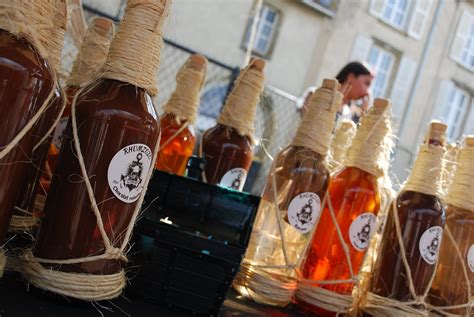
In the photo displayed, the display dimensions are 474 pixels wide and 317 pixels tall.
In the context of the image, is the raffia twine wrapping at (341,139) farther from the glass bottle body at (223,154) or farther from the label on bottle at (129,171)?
the label on bottle at (129,171)

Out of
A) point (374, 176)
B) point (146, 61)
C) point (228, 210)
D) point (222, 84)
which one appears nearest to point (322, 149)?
point (374, 176)

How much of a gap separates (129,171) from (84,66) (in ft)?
1.02

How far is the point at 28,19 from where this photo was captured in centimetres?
53

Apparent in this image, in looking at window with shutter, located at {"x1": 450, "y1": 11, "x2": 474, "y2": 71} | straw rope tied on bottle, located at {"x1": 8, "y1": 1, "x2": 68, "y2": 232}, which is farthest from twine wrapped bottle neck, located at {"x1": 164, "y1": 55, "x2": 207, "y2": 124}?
window with shutter, located at {"x1": 450, "y1": 11, "x2": 474, "y2": 71}

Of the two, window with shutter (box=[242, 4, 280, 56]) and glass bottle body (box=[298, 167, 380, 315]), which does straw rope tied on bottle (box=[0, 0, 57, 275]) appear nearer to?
glass bottle body (box=[298, 167, 380, 315])

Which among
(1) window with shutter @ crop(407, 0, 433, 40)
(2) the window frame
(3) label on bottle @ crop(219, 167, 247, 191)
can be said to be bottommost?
(3) label on bottle @ crop(219, 167, 247, 191)

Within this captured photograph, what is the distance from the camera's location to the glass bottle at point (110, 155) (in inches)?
22.8

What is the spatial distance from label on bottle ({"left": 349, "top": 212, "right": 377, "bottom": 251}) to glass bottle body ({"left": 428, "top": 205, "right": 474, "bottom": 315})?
0.16 m

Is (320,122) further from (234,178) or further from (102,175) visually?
(102,175)

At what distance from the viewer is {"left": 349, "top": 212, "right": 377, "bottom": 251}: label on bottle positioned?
86cm

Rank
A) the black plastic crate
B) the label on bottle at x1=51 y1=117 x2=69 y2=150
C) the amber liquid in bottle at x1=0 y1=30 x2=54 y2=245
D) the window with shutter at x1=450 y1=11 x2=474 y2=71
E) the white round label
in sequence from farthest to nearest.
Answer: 1. the window with shutter at x1=450 y1=11 x2=474 y2=71
2. the white round label
3. the label on bottle at x1=51 y1=117 x2=69 y2=150
4. the black plastic crate
5. the amber liquid in bottle at x1=0 y1=30 x2=54 y2=245

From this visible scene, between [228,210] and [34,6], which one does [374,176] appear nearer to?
[228,210]

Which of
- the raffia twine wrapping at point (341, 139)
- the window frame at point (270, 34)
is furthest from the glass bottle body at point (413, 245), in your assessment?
the window frame at point (270, 34)

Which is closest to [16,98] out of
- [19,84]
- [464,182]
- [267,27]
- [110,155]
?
[19,84]
